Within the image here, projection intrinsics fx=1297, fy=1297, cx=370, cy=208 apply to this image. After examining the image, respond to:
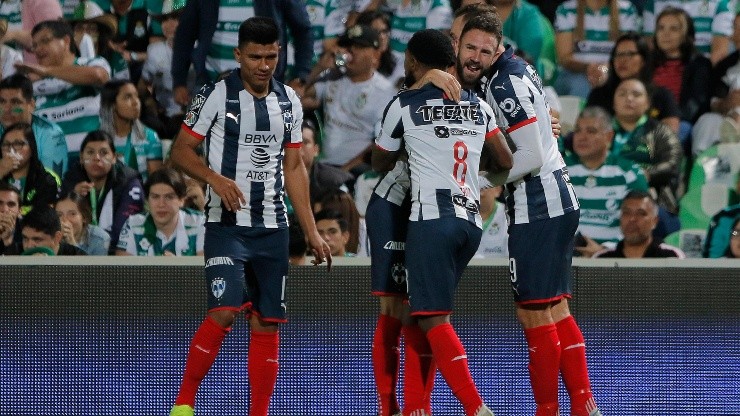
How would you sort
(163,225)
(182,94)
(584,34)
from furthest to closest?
(584,34), (182,94), (163,225)

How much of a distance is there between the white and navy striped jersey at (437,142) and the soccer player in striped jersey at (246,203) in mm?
735

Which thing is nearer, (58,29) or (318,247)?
(318,247)

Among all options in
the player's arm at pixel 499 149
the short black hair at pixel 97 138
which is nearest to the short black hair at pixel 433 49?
the player's arm at pixel 499 149

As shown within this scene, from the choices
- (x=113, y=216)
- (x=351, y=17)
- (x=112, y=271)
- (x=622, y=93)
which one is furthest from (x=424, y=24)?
(x=112, y=271)

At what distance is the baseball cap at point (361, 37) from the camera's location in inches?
401

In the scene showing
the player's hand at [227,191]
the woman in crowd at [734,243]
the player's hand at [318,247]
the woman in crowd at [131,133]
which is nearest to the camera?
the player's hand at [227,191]

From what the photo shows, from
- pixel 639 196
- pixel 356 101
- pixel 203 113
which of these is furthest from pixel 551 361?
pixel 356 101

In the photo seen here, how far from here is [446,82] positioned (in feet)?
18.9

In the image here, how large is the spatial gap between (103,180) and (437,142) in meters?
4.44

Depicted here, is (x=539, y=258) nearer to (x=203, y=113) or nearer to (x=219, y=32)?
(x=203, y=113)

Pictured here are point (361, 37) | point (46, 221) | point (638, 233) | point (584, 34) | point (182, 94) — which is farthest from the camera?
point (584, 34)

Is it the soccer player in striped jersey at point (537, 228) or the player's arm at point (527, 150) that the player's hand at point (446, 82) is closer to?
the soccer player in striped jersey at point (537, 228)

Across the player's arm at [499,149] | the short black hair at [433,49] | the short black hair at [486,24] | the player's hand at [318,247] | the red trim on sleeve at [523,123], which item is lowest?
the player's hand at [318,247]

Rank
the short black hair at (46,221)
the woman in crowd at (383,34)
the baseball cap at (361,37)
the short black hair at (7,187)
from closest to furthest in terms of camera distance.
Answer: the short black hair at (46,221)
the short black hair at (7,187)
the baseball cap at (361,37)
the woman in crowd at (383,34)
